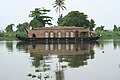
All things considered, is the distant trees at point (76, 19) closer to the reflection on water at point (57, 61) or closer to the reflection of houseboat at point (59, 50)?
the reflection of houseboat at point (59, 50)

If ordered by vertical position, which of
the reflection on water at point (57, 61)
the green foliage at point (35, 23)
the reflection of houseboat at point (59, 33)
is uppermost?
the green foliage at point (35, 23)

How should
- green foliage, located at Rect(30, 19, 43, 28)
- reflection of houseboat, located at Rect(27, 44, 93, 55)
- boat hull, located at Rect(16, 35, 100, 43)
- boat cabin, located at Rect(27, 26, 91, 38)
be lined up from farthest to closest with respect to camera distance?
green foliage, located at Rect(30, 19, 43, 28) < boat cabin, located at Rect(27, 26, 91, 38) < boat hull, located at Rect(16, 35, 100, 43) < reflection of houseboat, located at Rect(27, 44, 93, 55)

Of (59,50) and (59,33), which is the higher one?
(59,33)

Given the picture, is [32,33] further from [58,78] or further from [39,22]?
[58,78]

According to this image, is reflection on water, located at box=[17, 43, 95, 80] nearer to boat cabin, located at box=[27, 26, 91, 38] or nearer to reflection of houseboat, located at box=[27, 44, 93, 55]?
reflection of houseboat, located at box=[27, 44, 93, 55]

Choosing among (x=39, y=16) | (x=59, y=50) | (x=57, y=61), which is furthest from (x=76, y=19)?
(x=57, y=61)

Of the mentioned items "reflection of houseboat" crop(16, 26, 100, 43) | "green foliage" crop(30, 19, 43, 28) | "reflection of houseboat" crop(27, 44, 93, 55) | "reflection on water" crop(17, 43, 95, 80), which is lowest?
"reflection of houseboat" crop(27, 44, 93, 55)

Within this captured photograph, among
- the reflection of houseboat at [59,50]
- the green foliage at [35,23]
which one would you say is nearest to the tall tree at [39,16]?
the green foliage at [35,23]

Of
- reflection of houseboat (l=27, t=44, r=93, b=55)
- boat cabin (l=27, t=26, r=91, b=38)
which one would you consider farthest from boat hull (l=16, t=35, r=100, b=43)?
reflection of houseboat (l=27, t=44, r=93, b=55)

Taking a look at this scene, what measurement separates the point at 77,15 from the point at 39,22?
477 inches

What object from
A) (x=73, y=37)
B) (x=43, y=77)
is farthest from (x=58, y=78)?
(x=73, y=37)

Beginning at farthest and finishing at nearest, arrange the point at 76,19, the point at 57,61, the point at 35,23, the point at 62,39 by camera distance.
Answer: the point at 76,19 < the point at 35,23 < the point at 62,39 < the point at 57,61

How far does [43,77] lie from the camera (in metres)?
15.4

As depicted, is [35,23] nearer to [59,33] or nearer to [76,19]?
[76,19]
